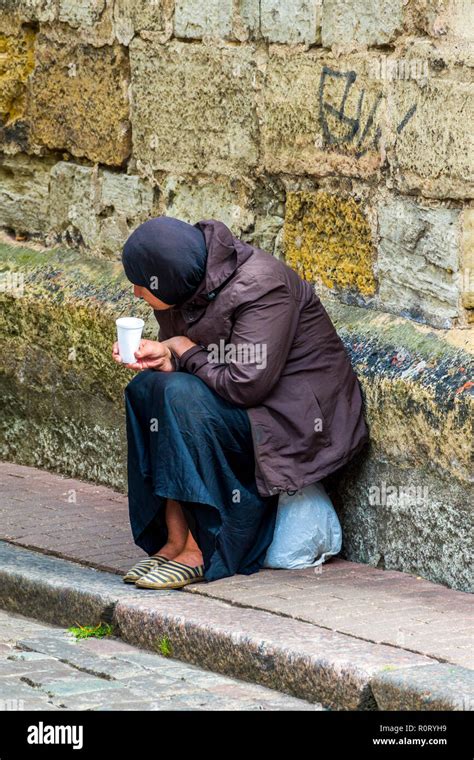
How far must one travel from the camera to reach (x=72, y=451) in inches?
263

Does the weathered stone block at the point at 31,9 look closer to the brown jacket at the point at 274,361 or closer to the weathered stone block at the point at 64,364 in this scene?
the weathered stone block at the point at 64,364

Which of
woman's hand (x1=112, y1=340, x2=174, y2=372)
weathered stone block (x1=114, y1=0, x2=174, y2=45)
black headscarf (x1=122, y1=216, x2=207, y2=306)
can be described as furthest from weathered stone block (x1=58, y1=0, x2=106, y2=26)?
woman's hand (x1=112, y1=340, x2=174, y2=372)

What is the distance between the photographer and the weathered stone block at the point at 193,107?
580 cm

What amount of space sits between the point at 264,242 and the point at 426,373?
1012 mm

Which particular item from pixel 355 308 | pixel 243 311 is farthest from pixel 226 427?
pixel 355 308

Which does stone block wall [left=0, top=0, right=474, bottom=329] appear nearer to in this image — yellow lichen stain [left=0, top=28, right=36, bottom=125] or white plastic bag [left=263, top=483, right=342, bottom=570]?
yellow lichen stain [left=0, top=28, right=36, bottom=125]

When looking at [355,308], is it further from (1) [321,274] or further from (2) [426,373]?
(2) [426,373]

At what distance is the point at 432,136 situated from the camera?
5.07m

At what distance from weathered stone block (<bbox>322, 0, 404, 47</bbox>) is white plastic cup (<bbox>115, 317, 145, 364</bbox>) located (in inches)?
47.6

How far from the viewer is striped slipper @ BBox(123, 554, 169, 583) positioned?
17.0 feet

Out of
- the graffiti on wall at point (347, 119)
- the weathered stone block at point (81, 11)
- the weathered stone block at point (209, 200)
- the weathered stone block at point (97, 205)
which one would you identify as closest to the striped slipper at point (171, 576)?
the weathered stone block at point (209, 200)

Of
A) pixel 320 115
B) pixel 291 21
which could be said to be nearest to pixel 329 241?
pixel 320 115
